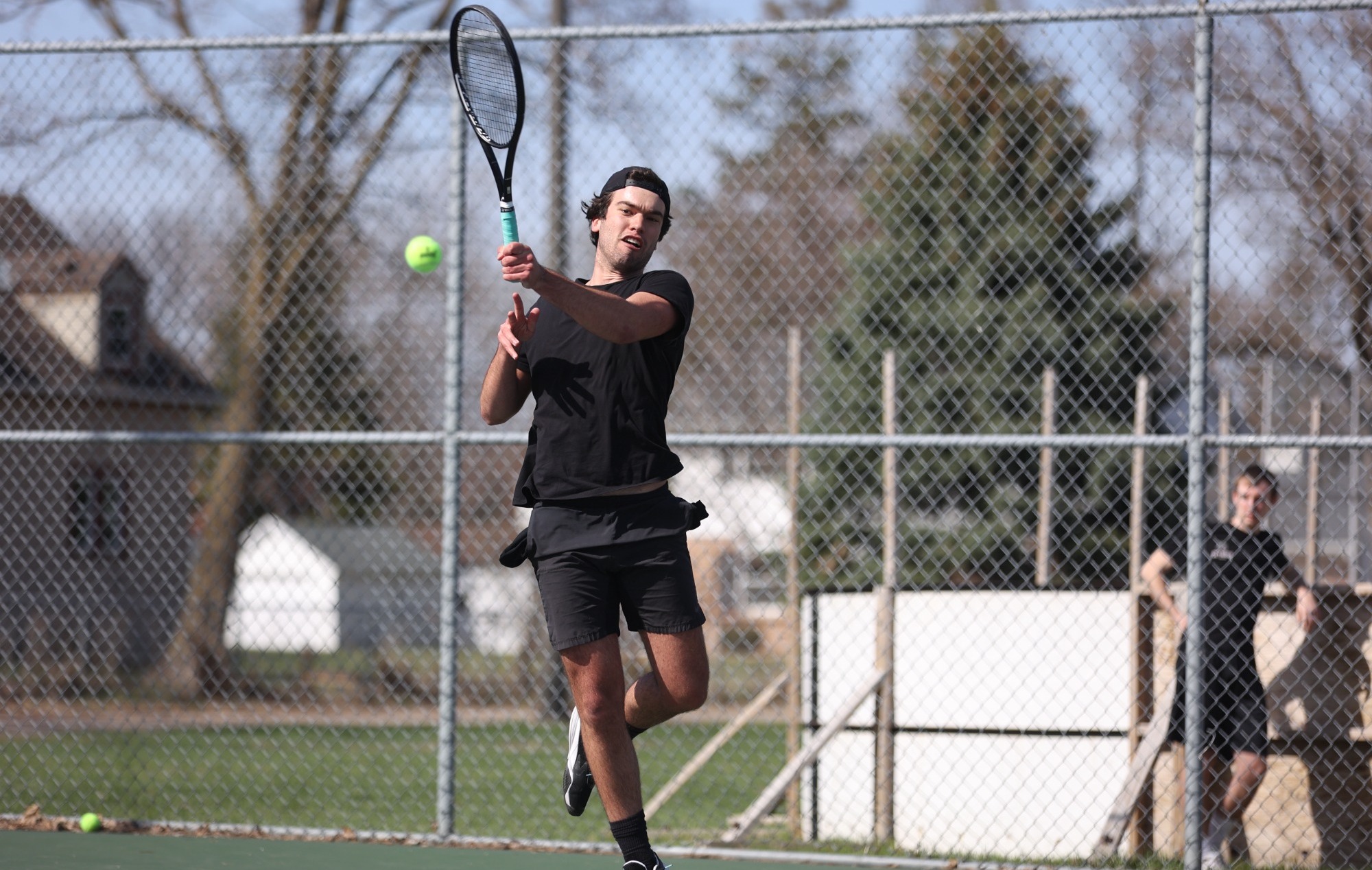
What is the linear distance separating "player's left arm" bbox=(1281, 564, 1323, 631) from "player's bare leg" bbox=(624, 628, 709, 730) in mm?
3004

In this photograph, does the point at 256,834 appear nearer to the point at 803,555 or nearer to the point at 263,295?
the point at 263,295

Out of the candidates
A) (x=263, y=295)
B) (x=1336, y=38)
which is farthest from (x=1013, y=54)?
(x=263, y=295)

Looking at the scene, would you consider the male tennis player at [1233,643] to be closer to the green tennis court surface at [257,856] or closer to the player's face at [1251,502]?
the player's face at [1251,502]

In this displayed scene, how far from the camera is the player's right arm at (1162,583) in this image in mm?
5828

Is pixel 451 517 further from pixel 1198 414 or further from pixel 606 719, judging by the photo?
pixel 1198 414

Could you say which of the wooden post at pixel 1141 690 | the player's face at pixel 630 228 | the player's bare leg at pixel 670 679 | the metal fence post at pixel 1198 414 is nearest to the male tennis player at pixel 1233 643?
the wooden post at pixel 1141 690

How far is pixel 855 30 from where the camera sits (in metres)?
5.32

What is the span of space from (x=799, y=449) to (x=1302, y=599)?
363 cm

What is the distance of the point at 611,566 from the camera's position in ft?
12.3

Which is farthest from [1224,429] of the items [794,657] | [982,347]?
[982,347]

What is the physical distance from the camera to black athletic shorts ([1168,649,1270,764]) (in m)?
5.73

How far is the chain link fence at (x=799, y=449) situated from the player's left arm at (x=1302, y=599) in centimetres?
3

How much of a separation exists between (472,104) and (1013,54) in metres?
11.4

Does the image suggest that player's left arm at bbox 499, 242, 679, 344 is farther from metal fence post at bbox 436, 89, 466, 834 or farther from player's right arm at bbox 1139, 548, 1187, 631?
player's right arm at bbox 1139, 548, 1187, 631
